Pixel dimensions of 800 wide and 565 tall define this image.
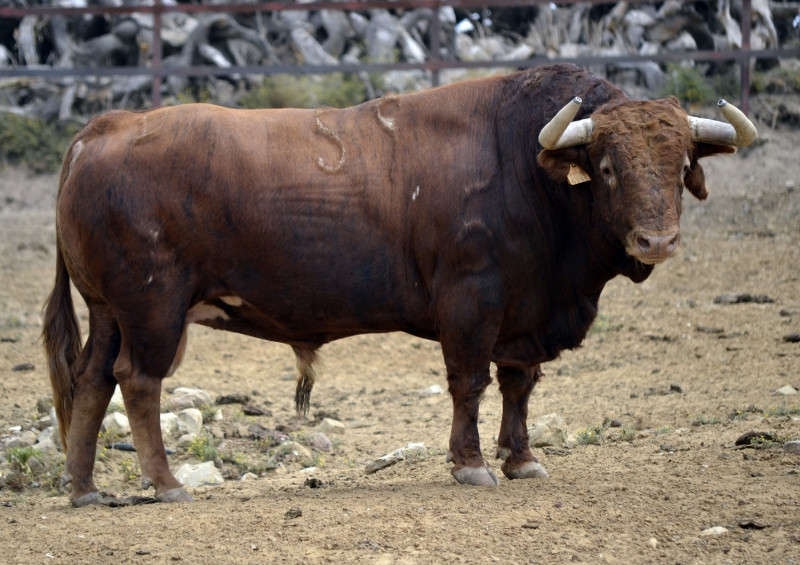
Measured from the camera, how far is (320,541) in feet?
16.9

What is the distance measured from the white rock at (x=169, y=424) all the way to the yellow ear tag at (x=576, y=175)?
3.50 meters

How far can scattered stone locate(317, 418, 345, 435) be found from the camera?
8.48 meters

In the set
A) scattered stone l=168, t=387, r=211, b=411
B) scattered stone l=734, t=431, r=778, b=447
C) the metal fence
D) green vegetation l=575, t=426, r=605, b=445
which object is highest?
the metal fence

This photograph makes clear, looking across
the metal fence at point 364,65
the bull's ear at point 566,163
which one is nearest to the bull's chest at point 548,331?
the bull's ear at point 566,163

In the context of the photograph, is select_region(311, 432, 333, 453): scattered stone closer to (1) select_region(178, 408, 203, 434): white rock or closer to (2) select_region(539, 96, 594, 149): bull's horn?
(1) select_region(178, 408, 203, 434): white rock

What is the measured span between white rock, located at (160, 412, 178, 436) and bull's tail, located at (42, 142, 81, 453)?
46.0 inches

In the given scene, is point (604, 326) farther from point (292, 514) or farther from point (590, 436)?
point (292, 514)

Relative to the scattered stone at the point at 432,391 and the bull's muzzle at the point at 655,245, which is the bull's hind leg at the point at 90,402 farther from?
the scattered stone at the point at 432,391

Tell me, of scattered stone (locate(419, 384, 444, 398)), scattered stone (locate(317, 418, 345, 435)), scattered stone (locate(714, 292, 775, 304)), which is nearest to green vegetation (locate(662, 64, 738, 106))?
scattered stone (locate(714, 292, 775, 304))

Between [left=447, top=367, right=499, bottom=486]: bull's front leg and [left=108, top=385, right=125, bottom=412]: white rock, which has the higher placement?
[left=447, top=367, right=499, bottom=486]: bull's front leg

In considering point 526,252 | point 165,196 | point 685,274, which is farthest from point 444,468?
point 685,274

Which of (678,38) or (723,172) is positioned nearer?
(723,172)

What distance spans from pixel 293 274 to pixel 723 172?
9.23m

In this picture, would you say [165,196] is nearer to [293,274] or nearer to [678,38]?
[293,274]
